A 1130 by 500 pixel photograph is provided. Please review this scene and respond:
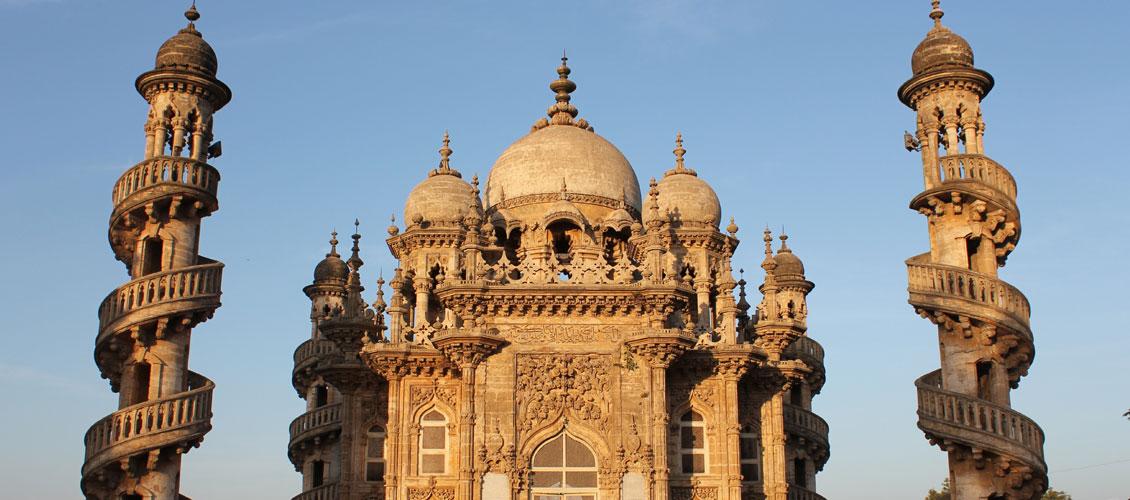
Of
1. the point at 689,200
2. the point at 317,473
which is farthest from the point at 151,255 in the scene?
the point at 689,200

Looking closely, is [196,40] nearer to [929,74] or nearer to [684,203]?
[684,203]

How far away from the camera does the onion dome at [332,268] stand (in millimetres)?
48656

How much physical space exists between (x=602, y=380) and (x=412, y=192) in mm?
→ 11871

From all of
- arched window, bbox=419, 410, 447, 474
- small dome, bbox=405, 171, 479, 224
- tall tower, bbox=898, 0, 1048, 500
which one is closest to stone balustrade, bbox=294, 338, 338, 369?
small dome, bbox=405, 171, 479, 224

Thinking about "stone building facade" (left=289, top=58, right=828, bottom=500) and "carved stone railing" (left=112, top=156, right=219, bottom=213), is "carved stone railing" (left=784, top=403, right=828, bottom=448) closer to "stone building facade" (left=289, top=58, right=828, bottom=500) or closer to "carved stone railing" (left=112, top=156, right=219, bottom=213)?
"stone building facade" (left=289, top=58, right=828, bottom=500)

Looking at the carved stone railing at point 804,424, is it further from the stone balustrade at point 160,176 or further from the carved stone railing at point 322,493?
the stone balustrade at point 160,176

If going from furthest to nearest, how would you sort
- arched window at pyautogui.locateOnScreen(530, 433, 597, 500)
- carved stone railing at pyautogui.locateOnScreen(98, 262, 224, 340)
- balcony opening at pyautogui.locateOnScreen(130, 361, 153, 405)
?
arched window at pyautogui.locateOnScreen(530, 433, 597, 500) < balcony opening at pyautogui.locateOnScreen(130, 361, 153, 405) < carved stone railing at pyautogui.locateOnScreen(98, 262, 224, 340)

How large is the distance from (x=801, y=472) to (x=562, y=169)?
12.0 m

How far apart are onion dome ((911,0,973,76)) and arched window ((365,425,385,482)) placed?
1707 centimetres

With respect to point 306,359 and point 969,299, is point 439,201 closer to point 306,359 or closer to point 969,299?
point 306,359

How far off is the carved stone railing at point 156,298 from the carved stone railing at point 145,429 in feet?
6.33

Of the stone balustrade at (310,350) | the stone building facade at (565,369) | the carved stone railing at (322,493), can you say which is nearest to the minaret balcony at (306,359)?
the stone balustrade at (310,350)

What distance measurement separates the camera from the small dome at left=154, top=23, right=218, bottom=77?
35.6 metres

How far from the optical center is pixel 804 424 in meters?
44.3
